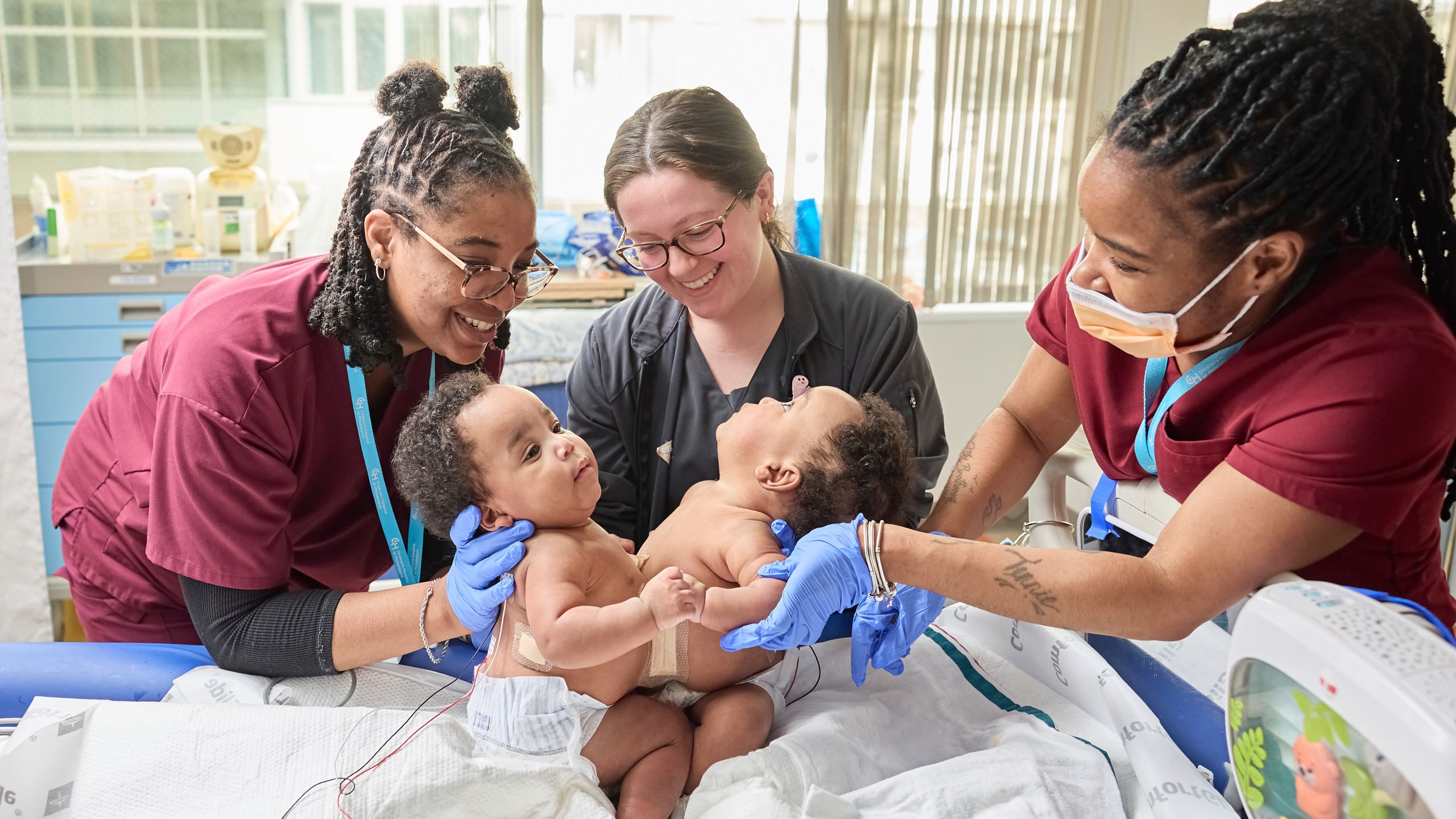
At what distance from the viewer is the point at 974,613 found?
5.88 ft

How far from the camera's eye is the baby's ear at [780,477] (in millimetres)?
1620

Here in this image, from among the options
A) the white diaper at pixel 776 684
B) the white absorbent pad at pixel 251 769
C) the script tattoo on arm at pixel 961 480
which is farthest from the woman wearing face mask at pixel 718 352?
the white absorbent pad at pixel 251 769

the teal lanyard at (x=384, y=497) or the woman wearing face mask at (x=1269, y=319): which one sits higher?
the woman wearing face mask at (x=1269, y=319)

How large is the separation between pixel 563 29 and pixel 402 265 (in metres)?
3.07

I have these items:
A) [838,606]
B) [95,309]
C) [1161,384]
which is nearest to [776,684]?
[838,606]

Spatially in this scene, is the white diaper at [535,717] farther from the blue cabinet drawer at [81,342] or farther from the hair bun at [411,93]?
the blue cabinet drawer at [81,342]

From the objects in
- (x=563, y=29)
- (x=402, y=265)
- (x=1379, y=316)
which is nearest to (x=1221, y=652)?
(x=1379, y=316)

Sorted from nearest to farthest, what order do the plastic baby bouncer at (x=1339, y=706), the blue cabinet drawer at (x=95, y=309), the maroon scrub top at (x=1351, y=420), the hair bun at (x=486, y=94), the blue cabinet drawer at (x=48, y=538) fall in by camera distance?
the plastic baby bouncer at (x=1339, y=706) → the maroon scrub top at (x=1351, y=420) → the hair bun at (x=486, y=94) → the blue cabinet drawer at (x=95, y=309) → the blue cabinet drawer at (x=48, y=538)

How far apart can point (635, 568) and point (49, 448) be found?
294cm

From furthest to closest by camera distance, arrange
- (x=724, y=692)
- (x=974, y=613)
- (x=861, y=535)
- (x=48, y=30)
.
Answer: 1. (x=48, y=30)
2. (x=974, y=613)
3. (x=724, y=692)
4. (x=861, y=535)

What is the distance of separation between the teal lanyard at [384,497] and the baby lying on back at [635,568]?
0.11 meters

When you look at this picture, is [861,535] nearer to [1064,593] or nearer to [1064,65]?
[1064,593]

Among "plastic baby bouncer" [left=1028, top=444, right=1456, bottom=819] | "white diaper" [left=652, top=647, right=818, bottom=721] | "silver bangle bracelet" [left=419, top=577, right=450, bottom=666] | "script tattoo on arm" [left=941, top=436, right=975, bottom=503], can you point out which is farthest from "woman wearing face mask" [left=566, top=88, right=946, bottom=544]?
"plastic baby bouncer" [left=1028, top=444, right=1456, bottom=819]

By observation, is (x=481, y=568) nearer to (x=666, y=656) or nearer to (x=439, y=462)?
(x=439, y=462)
